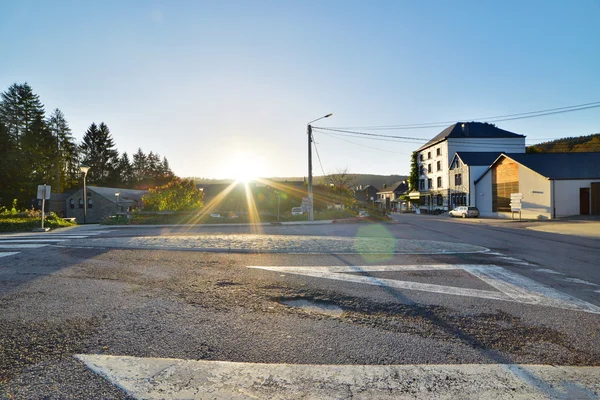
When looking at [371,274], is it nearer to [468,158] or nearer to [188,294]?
[188,294]

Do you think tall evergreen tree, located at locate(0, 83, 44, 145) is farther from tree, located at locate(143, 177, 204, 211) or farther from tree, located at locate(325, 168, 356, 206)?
tree, located at locate(325, 168, 356, 206)

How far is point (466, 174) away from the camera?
1718 inches

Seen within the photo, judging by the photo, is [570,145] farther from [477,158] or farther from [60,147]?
[60,147]

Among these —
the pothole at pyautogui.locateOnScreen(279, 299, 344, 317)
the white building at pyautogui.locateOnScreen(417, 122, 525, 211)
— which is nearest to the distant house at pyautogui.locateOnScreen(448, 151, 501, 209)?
the white building at pyautogui.locateOnScreen(417, 122, 525, 211)

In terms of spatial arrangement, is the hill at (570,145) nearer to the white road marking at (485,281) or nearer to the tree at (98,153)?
the white road marking at (485,281)

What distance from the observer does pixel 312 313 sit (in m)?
4.16

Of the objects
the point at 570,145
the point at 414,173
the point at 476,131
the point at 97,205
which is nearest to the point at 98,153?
the point at 97,205

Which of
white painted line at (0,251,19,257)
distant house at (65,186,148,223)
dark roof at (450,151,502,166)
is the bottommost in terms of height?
white painted line at (0,251,19,257)

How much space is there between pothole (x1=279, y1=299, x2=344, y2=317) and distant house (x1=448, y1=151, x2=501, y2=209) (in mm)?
44340

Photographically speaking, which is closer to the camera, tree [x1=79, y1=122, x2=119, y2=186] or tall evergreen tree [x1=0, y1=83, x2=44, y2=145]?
tall evergreen tree [x1=0, y1=83, x2=44, y2=145]

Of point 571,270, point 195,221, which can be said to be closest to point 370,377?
point 571,270

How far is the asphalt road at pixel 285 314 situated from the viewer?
296 centimetres

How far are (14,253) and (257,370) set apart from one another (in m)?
9.58

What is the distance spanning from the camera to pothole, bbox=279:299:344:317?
4215mm
